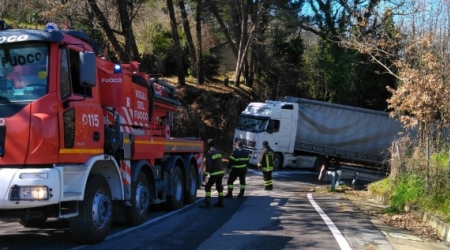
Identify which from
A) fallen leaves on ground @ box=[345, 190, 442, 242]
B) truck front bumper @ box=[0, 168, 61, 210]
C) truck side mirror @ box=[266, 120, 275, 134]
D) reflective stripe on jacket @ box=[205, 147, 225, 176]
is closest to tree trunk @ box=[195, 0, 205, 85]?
truck side mirror @ box=[266, 120, 275, 134]

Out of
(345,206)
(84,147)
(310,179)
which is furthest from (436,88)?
(310,179)

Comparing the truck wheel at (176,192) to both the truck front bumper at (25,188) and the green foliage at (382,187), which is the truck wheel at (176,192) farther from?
the green foliage at (382,187)

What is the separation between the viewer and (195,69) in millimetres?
33062

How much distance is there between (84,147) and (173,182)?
4.74 meters

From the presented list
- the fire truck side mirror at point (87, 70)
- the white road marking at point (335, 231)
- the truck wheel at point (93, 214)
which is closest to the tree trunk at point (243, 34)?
the white road marking at point (335, 231)

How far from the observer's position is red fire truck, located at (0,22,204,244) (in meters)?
7.05

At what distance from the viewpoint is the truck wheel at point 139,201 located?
9938 mm

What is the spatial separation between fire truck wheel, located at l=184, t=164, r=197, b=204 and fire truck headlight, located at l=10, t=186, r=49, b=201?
6847 mm

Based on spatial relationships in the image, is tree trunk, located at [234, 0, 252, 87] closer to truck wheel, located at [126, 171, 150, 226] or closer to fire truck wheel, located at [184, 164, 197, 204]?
fire truck wheel, located at [184, 164, 197, 204]

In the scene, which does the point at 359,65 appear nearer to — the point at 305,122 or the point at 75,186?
the point at 305,122

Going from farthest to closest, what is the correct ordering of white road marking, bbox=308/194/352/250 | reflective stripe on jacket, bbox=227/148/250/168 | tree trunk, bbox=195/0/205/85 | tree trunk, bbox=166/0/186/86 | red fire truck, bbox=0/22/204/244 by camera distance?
tree trunk, bbox=195/0/205/85, tree trunk, bbox=166/0/186/86, reflective stripe on jacket, bbox=227/148/250/168, white road marking, bbox=308/194/352/250, red fire truck, bbox=0/22/204/244

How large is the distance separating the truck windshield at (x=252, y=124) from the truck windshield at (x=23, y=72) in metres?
19.5

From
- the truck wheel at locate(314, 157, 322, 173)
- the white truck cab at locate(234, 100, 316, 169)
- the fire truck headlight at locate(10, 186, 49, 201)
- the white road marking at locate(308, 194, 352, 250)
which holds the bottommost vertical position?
the white road marking at locate(308, 194, 352, 250)

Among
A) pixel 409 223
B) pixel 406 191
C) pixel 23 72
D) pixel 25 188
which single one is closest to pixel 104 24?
pixel 406 191
